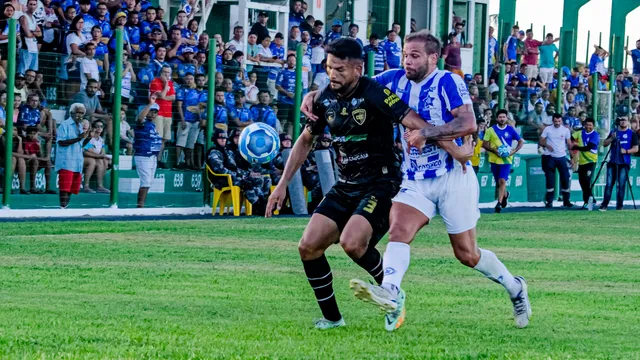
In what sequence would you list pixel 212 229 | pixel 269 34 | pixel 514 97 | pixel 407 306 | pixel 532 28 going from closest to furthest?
pixel 407 306 → pixel 212 229 → pixel 269 34 → pixel 514 97 → pixel 532 28

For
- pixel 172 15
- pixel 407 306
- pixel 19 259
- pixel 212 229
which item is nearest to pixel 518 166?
pixel 172 15

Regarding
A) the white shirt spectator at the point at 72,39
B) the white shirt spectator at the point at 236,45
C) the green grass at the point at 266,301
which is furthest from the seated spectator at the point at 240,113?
the green grass at the point at 266,301

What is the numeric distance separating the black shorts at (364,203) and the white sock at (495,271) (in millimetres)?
671

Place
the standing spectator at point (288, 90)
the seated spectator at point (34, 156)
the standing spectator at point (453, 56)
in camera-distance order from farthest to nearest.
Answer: the standing spectator at point (453, 56), the standing spectator at point (288, 90), the seated spectator at point (34, 156)

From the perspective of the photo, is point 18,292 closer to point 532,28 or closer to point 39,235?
point 39,235

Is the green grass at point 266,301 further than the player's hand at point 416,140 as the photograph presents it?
No

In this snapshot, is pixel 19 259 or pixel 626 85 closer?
pixel 19 259

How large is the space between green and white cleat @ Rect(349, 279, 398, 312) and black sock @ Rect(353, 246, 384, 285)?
34.8 inches

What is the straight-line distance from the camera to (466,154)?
7.95 metres

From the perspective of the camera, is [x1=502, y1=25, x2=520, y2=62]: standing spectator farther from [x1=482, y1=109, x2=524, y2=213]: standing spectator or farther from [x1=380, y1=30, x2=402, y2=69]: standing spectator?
[x1=482, y1=109, x2=524, y2=213]: standing spectator

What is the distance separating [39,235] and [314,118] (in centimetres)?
918

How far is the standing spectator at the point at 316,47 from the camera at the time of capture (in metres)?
24.8

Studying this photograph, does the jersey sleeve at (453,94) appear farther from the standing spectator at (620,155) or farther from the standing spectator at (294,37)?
the standing spectator at (620,155)

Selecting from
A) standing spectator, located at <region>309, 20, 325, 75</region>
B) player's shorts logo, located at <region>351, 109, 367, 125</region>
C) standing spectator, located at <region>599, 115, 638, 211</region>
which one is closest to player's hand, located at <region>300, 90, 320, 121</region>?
player's shorts logo, located at <region>351, 109, 367, 125</region>
